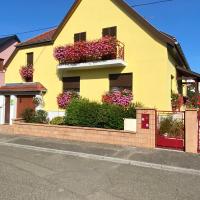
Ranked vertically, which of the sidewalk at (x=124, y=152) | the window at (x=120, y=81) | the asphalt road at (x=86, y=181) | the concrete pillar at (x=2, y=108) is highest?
the window at (x=120, y=81)

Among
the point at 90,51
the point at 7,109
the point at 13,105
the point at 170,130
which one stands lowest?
the point at 170,130

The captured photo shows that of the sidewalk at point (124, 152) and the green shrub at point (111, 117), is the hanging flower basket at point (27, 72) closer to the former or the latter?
the sidewalk at point (124, 152)

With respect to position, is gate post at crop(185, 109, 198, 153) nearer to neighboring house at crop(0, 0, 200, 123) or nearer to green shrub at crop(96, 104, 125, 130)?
green shrub at crop(96, 104, 125, 130)

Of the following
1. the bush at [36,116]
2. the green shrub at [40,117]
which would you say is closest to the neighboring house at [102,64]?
the green shrub at [40,117]

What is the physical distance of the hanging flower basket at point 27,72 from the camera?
18.7m

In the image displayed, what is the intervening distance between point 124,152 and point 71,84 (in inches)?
299

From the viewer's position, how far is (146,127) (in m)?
11.2

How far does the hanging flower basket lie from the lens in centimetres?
1866

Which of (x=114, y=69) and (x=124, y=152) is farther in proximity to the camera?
(x=114, y=69)

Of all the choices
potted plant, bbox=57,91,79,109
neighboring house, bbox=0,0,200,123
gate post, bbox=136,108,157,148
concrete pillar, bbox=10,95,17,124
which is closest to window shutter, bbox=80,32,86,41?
neighboring house, bbox=0,0,200,123

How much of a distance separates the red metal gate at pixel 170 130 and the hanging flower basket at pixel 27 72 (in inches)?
413

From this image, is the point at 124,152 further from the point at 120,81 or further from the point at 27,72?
the point at 27,72

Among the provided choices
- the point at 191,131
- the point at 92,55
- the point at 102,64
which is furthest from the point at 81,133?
the point at 191,131

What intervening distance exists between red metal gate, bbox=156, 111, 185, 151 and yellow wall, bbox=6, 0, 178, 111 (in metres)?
2.42
